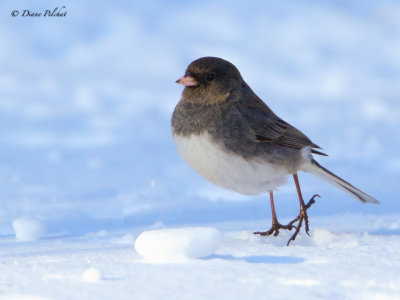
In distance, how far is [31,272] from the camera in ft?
9.28

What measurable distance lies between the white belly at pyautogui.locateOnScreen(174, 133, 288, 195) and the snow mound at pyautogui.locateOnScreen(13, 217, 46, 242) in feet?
4.02

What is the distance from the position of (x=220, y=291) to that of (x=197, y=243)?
563 mm

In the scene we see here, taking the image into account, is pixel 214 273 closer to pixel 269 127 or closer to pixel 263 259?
pixel 263 259

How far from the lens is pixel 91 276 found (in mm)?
2654

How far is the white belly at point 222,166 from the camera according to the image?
3.70m

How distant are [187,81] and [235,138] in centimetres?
52

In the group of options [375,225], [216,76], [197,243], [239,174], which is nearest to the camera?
[197,243]

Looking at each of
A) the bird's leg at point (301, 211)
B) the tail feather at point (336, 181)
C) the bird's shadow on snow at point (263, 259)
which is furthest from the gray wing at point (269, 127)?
the bird's shadow on snow at point (263, 259)

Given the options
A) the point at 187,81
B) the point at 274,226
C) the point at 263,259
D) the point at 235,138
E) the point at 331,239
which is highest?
the point at 187,81

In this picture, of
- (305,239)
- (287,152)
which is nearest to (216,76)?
(287,152)

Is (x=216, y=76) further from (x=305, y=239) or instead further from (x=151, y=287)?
(x=151, y=287)

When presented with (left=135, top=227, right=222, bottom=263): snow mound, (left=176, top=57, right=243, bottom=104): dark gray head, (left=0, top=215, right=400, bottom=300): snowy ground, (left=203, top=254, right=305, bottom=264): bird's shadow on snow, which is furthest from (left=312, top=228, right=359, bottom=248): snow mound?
(left=176, top=57, right=243, bottom=104): dark gray head

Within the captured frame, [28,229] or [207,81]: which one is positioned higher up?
[207,81]

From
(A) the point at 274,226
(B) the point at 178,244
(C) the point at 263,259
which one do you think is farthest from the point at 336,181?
(B) the point at 178,244
